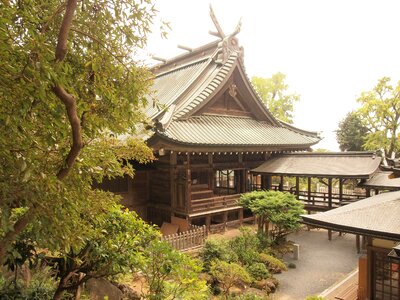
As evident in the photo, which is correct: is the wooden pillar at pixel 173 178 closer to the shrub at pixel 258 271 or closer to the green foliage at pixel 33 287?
the shrub at pixel 258 271

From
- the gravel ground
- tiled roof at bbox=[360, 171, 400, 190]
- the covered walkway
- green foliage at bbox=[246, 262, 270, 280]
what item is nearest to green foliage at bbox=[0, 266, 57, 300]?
green foliage at bbox=[246, 262, 270, 280]

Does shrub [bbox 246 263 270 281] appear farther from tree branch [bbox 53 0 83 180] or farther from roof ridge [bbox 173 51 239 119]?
tree branch [bbox 53 0 83 180]

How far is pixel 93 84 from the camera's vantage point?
10.7ft

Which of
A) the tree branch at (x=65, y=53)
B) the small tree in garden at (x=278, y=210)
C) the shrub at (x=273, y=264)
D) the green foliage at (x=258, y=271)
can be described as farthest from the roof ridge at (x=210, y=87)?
the tree branch at (x=65, y=53)

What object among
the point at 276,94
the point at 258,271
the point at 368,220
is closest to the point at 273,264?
the point at 258,271

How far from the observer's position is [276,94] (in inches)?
1339

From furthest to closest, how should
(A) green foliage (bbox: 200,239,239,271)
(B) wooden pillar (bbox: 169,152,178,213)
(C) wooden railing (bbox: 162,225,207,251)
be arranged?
(B) wooden pillar (bbox: 169,152,178,213)
(C) wooden railing (bbox: 162,225,207,251)
(A) green foliage (bbox: 200,239,239,271)

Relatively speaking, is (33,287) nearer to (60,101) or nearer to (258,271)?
(60,101)

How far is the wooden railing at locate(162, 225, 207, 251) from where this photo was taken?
11359mm

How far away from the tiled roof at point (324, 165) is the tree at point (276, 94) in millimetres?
17222

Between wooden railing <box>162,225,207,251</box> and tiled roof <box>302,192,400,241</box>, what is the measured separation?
5.79 meters

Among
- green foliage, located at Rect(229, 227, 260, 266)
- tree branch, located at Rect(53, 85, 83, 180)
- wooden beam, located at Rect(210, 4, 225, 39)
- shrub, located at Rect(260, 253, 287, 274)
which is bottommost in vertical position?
shrub, located at Rect(260, 253, 287, 274)

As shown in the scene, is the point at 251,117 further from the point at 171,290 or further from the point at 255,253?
the point at 171,290

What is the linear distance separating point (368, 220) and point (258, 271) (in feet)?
15.5
